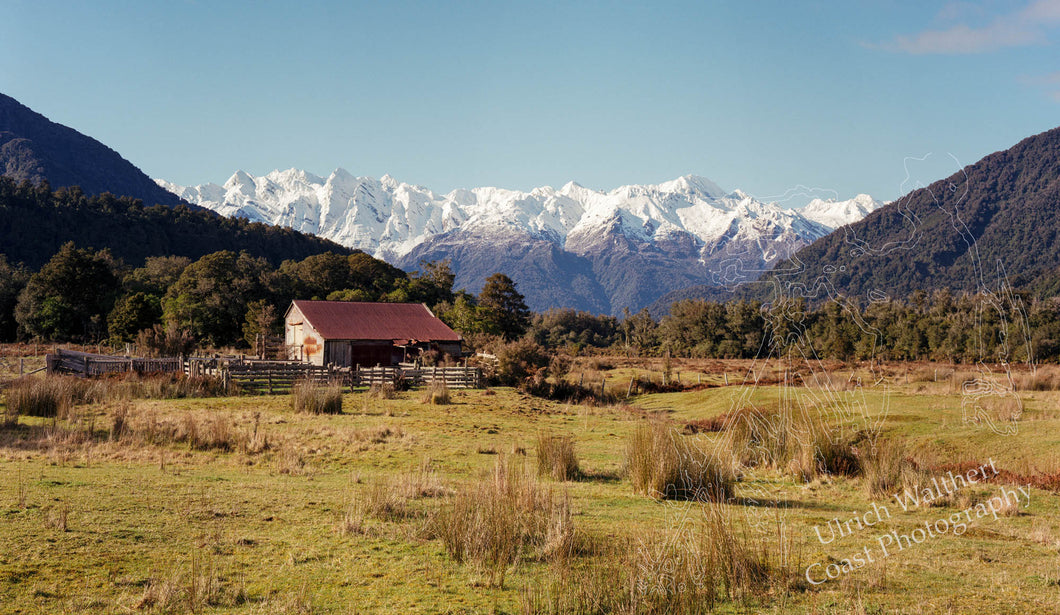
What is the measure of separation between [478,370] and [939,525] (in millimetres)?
28072

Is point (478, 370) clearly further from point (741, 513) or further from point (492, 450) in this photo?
point (741, 513)

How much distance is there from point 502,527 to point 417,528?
159 centimetres

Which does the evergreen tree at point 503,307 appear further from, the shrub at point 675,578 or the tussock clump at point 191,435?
the shrub at point 675,578

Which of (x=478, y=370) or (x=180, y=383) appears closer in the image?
(x=180, y=383)

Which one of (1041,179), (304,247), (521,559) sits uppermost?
(304,247)

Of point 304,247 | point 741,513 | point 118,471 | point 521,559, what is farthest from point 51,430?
point 304,247

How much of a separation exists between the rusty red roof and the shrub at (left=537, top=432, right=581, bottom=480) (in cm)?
3491

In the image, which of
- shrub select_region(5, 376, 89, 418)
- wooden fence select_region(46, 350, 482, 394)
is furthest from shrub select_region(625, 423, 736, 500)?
wooden fence select_region(46, 350, 482, 394)

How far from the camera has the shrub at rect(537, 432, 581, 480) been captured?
1275 centimetres

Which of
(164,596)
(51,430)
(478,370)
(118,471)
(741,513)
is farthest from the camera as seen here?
(478,370)

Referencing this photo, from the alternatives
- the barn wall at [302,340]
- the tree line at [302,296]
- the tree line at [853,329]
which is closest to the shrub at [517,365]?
the tree line at [302,296]

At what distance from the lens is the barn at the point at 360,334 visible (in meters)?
46.5

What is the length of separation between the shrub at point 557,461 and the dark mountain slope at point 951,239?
16.0ft

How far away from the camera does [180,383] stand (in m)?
27.2
